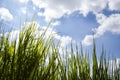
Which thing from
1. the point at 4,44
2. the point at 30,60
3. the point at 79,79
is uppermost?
the point at 4,44

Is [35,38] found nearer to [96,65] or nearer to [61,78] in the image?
[61,78]

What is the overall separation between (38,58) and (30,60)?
0.27 feet

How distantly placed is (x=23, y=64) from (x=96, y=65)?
3.36 feet

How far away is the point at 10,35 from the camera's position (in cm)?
265

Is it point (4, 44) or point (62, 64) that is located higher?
point (4, 44)

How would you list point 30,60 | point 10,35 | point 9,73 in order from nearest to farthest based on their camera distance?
point 9,73 → point 30,60 → point 10,35

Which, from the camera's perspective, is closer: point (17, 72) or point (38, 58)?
point (17, 72)

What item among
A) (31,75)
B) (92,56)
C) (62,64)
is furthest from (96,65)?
(31,75)

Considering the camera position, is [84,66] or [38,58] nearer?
[38,58]

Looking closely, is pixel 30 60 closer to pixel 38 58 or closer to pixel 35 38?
pixel 38 58

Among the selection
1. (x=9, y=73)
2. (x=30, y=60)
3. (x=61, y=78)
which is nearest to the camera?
(x=9, y=73)

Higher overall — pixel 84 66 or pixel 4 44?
pixel 4 44

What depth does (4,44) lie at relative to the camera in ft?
8.49

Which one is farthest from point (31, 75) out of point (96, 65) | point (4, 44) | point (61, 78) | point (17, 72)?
point (96, 65)
